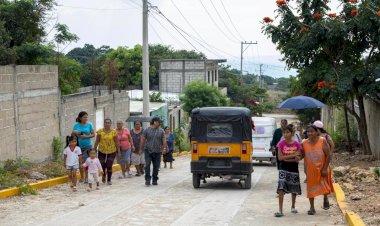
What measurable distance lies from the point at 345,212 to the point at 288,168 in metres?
1.26

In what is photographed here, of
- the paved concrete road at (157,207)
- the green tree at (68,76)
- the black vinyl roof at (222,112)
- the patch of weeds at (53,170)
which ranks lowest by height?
the paved concrete road at (157,207)

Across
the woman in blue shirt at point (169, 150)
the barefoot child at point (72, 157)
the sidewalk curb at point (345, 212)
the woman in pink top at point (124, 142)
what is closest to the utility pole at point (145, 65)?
the woman in blue shirt at point (169, 150)

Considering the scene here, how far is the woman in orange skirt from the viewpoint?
434 inches

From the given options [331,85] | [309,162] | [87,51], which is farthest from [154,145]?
[87,51]

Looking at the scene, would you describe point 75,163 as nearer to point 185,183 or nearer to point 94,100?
point 185,183

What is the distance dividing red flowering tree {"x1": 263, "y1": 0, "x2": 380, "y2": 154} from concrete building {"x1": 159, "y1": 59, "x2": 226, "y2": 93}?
3860cm

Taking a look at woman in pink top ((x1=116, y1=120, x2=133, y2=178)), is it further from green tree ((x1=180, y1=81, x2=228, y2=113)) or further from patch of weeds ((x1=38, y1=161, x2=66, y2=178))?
green tree ((x1=180, y1=81, x2=228, y2=113))

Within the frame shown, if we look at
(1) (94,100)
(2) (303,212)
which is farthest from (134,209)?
(1) (94,100)

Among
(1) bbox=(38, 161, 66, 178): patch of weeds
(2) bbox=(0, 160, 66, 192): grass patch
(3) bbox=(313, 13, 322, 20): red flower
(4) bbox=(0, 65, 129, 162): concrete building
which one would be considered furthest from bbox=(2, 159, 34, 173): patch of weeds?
(3) bbox=(313, 13, 322, 20): red flower

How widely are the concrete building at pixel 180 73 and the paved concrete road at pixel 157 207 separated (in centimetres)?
4726

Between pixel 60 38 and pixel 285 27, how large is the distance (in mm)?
10067

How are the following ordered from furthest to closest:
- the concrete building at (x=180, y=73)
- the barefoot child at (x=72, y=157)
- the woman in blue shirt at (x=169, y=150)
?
the concrete building at (x=180, y=73) < the woman in blue shirt at (x=169, y=150) < the barefoot child at (x=72, y=157)

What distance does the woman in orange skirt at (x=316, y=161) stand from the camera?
11.0 metres

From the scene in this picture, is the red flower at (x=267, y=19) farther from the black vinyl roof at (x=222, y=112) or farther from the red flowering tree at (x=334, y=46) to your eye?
the black vinyl roof at (x=222, y=112)
